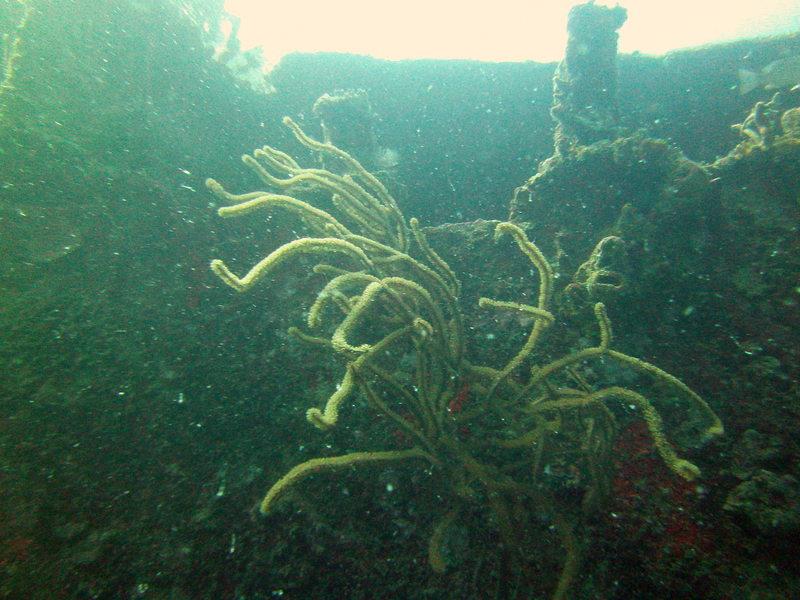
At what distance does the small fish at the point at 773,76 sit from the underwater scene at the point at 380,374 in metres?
2.76

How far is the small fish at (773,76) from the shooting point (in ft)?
20.8

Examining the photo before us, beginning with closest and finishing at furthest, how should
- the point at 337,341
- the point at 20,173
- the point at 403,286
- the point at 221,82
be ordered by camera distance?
1. the point at 337,341
2. the point at 403,286
3. the point at 20,173
4. the point at 221,82

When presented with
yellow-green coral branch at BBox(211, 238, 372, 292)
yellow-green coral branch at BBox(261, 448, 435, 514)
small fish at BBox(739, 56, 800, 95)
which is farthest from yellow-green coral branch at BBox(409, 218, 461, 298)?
small fish at BBox(739, 56, 800, 95)

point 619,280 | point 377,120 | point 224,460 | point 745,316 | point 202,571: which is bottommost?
point 202,571

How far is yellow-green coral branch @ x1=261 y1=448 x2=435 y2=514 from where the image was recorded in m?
1.87

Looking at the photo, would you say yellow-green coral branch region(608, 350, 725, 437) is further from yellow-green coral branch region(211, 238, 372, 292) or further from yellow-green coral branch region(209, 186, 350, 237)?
yellow-green coral branch region(209, 186, 350, 237)

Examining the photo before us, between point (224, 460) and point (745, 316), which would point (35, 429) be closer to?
point (224, 460)

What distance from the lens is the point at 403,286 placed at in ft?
7.75

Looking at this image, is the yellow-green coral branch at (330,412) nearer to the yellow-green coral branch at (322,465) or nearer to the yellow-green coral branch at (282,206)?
the yellow-green coral branch at (322,465)

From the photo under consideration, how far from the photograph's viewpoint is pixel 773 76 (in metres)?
6.57

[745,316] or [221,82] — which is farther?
[221,82]

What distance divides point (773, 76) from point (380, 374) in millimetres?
8801

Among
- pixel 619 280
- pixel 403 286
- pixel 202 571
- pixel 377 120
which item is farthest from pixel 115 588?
pixel 377 120

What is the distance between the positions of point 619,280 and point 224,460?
9.79 feet
